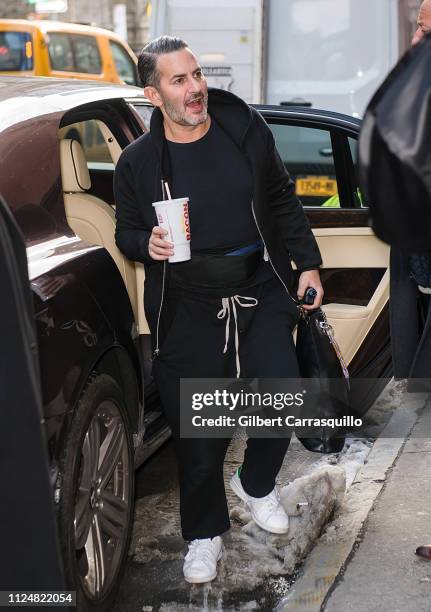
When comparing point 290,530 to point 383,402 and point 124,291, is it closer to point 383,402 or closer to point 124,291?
point 124,291

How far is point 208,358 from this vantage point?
3520mm

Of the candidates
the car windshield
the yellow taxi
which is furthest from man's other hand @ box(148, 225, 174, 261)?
the car windshield

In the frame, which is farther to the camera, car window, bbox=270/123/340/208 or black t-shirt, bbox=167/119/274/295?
car window, bbox=270/123/340/208

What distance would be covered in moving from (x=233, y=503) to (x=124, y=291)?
1171 mm

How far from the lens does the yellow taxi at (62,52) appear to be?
52.0 ft

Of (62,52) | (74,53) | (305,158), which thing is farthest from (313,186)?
(74,53)

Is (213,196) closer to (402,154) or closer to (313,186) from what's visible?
(402,154)

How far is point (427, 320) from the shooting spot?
3.31 meters

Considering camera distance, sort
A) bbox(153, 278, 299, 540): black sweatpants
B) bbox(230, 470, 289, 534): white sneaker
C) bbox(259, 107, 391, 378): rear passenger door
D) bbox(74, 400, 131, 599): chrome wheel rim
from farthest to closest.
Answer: bbox(259, 107, 391, 378): rear passenger door, bbox(230, 470, 289, 534): white sneaker, bbox(153, 278, 299, 540): black sweatpants, bbox(74, 400, 131, 599): chrome wheel rim

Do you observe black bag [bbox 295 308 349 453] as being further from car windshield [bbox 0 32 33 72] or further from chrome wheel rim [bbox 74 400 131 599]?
car windshield [bbox 0 32 33 72]

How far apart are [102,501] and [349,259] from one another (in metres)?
1.56

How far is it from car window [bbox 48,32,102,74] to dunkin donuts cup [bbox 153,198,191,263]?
13.7 meters

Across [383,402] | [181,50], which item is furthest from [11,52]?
[181,50]

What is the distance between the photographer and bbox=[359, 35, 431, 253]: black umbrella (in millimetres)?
2061
